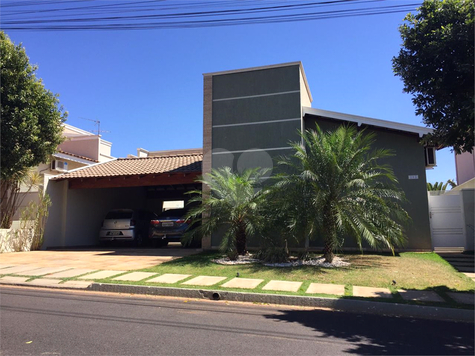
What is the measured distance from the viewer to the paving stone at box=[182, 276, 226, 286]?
826cm

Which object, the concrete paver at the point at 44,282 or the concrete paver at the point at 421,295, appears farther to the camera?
the concrete paver at the point at 44,282

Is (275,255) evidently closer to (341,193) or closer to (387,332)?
(341,193)

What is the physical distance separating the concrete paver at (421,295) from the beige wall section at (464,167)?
19.6 meters

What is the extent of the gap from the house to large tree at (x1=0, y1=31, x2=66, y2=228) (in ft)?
6.72

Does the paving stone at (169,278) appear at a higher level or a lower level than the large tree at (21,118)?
lower

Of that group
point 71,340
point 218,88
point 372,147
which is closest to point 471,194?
point 372,147

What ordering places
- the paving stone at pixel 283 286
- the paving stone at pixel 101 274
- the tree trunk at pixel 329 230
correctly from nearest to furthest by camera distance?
the paving stone at pixel 283 286, the paving stone at pixel 101 274, the tree trunk at pixel 329 230

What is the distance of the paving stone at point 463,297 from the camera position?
6705mm

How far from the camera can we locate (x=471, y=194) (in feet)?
41.7

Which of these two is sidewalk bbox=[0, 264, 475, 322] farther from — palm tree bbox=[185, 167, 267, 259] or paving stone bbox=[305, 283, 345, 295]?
palm tree bbox=[185, 167, 267, 259]

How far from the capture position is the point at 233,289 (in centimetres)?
768

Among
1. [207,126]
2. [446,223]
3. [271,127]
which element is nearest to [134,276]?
[207,126]

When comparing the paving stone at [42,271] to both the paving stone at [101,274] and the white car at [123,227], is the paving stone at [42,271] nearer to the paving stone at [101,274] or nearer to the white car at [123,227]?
the paving stone at [101,274]

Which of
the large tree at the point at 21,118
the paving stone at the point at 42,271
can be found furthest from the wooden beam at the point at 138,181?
the paving stone at the point at 42,271
